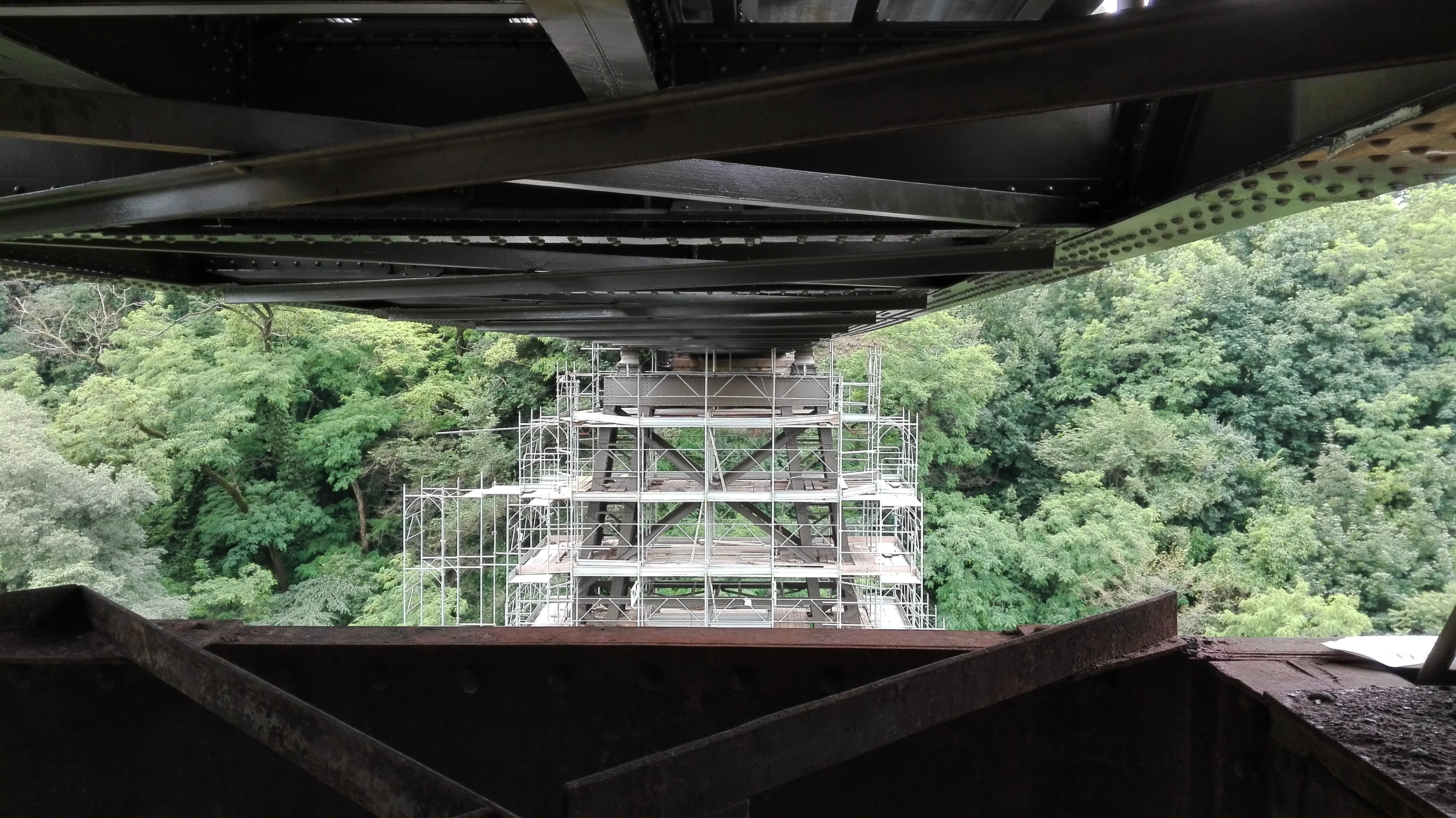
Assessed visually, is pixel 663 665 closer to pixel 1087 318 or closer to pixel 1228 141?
pixel 1228 141

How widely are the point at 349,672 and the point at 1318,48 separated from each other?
2394 mm

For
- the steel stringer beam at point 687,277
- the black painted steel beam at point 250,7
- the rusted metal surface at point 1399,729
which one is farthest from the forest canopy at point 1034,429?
the black painted steel beam at point 250,7

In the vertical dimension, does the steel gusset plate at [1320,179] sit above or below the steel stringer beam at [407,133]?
below

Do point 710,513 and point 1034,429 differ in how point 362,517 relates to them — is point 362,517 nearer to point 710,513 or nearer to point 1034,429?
point 710,513

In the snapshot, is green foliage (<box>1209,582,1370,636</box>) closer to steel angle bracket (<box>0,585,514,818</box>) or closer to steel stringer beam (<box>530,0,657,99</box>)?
steel stringer beam (<box>530,0,657,99</box>)

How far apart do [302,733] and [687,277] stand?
8.20 ft

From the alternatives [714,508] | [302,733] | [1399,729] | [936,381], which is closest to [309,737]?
[302,733]

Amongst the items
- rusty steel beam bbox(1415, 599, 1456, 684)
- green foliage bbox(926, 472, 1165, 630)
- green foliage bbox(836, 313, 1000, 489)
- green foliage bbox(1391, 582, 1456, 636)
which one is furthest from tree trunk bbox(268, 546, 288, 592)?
green foliage bbox(1391, 582, 1456, 636)

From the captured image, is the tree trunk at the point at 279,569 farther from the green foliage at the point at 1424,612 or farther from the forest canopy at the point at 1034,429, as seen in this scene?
the green foliage at the point at 1424,612

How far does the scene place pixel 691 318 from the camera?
596cm

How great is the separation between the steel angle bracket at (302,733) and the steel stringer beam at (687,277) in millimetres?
2172

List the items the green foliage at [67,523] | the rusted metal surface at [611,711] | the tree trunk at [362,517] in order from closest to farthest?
the rusted metal surface at [611,711] → the green foliage at [67,523] → the tree trunk at [362,517]

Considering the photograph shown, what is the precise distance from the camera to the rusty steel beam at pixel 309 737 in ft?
4.15

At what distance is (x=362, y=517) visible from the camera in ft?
76.6
